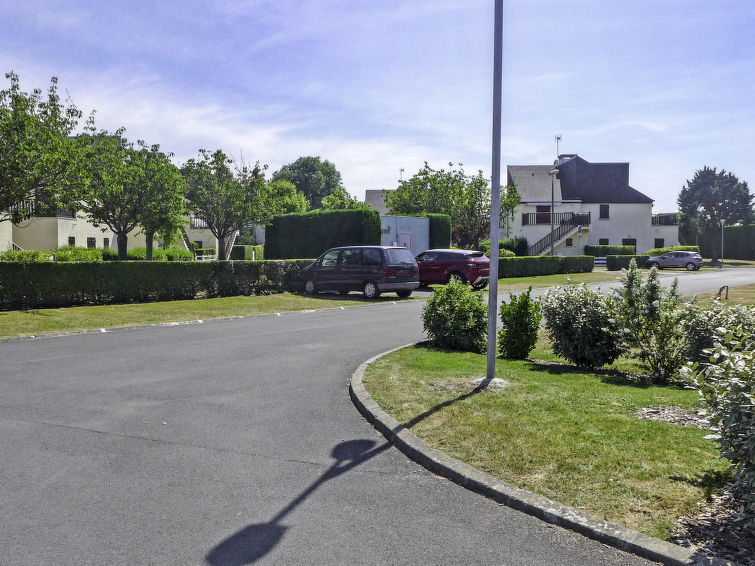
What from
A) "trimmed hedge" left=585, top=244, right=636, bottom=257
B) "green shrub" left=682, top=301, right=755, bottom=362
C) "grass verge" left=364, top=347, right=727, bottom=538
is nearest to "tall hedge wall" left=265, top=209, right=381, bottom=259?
"grass verge" left=364, top=347, right=727, bottom=538

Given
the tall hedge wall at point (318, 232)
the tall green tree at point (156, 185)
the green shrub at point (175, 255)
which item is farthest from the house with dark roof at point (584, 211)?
the tall green tree at point (156, 185)

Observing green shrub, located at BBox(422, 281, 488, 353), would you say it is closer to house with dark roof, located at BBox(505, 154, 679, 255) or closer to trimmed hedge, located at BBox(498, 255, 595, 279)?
trimmed hedge, located at BBox(498, 255, 595, 279)

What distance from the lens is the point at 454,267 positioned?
24328mm

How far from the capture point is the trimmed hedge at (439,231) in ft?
107

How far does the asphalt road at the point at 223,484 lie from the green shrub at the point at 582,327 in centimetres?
330

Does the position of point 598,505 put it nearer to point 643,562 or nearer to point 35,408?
point 643,562

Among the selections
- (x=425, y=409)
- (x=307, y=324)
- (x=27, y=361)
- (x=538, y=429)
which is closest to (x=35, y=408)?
(x=27, y=361)

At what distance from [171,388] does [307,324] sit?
6.86 metres

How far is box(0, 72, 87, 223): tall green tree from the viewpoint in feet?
51.4

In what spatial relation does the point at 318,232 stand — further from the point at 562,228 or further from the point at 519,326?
the point at 562,228

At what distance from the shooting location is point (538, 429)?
18.1 ft

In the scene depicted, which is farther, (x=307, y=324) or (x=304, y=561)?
(x=307, y=324)

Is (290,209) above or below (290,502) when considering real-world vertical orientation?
above

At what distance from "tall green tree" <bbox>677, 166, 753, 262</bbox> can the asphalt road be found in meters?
67.5
